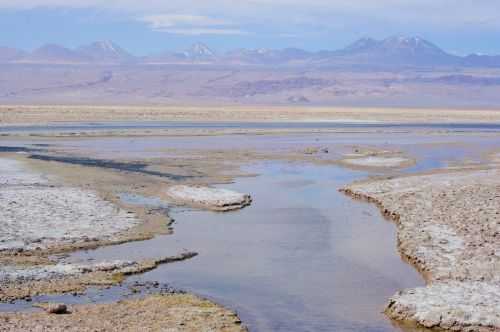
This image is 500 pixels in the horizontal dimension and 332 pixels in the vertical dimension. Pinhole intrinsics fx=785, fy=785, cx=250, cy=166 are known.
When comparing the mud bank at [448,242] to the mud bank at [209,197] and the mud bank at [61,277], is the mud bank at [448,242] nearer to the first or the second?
the mud bank at [209,197]

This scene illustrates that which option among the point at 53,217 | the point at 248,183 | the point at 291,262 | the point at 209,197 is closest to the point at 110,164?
the point at 248,183

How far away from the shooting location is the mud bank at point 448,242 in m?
12.9

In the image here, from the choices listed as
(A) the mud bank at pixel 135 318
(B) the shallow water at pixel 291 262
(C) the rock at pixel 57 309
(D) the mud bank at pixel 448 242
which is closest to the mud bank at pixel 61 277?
(B) the shallow water at pixel 291 262

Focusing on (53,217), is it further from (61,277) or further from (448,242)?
(448,242)

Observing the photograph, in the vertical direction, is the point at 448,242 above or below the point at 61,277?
above

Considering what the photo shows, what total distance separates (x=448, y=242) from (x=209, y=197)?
31.9 feet

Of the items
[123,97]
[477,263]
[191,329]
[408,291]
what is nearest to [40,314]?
[191,329]

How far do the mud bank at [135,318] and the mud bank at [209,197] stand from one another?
10971 mm

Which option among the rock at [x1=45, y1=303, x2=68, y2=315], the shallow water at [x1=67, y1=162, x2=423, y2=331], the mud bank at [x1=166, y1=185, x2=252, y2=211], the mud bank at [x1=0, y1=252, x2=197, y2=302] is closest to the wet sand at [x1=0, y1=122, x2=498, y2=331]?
the shallow water at [x1=67, y1=162, x2=423, y2=331]

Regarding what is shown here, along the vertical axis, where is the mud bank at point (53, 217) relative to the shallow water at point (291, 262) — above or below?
above

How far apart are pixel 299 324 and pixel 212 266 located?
435cm

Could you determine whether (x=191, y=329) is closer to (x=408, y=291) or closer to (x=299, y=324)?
(x=299, y=324)

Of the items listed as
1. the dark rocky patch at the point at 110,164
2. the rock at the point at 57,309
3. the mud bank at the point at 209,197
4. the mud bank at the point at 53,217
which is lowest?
the dark rocky patch at the point at 110,164

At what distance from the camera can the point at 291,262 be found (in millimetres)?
17203
